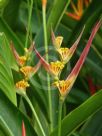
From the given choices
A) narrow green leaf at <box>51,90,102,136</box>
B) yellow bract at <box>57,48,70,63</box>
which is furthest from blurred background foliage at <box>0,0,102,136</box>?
yellow bract at <box>57,48,70,63</box>

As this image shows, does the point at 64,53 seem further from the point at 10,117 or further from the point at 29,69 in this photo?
the point at 10,117

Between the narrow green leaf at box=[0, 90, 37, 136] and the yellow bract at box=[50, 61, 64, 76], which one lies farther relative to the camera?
the narrow green leaf at box=[0, 90, 37, 136]

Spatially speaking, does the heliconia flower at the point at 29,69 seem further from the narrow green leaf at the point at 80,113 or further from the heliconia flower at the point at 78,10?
the heliconia flower at the point at 78,10

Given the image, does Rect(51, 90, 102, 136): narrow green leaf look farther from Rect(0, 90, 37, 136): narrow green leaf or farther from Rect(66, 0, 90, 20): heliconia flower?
Rect(66, 0, 90, 20): heliconia flower

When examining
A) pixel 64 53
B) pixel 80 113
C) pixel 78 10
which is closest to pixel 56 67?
pixel 64 53

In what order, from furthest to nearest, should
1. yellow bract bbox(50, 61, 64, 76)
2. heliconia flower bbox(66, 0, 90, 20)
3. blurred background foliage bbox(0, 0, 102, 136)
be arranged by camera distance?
heliconia flower bbox(66, 0, 90, 20)
blurred background foliage bbox(0, 0, 102, 136)
yellow bract bbox(50, 61, 64, 76)

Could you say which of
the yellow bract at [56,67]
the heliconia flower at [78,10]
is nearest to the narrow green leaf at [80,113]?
the yellow bract at [56,67]

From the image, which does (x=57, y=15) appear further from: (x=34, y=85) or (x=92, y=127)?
(x=92, y=127)

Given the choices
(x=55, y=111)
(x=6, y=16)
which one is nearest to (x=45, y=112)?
(x=55, y=111)
